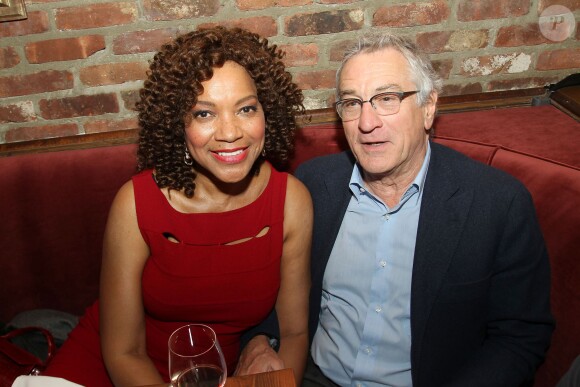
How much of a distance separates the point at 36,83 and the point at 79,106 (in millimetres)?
177

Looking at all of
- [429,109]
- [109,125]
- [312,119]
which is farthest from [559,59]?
[109,125]

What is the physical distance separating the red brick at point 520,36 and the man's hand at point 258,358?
150 centimetres

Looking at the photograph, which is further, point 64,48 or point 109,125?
point 109,125

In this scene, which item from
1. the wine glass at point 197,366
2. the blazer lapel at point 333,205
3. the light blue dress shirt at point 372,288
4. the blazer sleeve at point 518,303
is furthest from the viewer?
the blazer lapel at point 333,205

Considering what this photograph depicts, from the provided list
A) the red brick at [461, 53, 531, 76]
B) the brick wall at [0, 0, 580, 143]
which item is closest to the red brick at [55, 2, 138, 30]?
the brick wall at [0, 0, 580, 143]

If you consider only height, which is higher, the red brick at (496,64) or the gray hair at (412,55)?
the gray hair at (412,55)

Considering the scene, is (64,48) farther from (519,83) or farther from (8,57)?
(519,83)

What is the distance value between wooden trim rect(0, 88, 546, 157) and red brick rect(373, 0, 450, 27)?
325mm

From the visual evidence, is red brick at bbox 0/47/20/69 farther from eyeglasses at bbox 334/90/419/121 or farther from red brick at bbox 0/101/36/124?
eyeglasses at bbox 334/90/419/121

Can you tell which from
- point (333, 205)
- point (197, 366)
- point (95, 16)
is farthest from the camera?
point (95, 16)

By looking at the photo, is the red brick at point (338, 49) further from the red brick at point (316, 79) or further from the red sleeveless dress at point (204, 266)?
the red sleeveless dress at point (204, 266)

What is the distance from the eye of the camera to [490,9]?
1892 millimetres

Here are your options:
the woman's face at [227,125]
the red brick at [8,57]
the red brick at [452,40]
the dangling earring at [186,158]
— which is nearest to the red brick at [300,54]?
the red brick at [452,40]

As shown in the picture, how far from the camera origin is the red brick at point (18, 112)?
1.95 m
